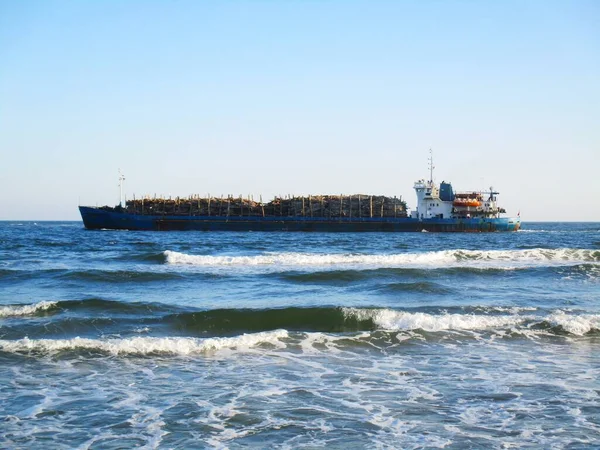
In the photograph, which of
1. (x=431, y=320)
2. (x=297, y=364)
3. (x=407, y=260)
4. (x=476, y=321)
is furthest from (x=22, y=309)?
(x=407, y=260)

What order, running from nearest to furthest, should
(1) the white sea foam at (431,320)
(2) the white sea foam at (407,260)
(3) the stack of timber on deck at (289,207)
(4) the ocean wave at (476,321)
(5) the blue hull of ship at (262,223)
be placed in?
1. (4) the ocean wave at (476,321)
2. (1) the white sea foam at (431,320)
3. (2) the white sea foam at (407,260)
4. (5) the blue hull of ship at (262,223)
5. (3) the stack of timber on deck at (289,207)

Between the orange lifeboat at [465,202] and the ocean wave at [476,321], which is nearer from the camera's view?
the ocean wave at [476,321]

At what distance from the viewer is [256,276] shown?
22.3m

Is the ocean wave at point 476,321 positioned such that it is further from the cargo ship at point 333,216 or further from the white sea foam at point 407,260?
the cargo ship at point 333,216

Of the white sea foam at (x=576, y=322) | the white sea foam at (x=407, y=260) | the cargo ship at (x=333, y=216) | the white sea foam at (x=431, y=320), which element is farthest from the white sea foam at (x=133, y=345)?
the cargo ship at (x=333, y=216)

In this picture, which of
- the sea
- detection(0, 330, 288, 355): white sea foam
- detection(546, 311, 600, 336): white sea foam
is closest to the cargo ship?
the sea

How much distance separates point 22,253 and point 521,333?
26620 mm

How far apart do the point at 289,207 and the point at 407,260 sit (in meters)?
39.8

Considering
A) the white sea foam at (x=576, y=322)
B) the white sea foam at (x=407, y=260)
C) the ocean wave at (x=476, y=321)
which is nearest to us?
the white sea foam at (x=576, y=322)

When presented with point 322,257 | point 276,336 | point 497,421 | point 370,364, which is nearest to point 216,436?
point 497,421

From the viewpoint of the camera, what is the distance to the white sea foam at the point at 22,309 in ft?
46.4

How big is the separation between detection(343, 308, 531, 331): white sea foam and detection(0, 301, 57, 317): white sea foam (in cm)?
717

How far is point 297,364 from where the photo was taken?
977cm

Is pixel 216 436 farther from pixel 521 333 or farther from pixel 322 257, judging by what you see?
pixel 322 257
